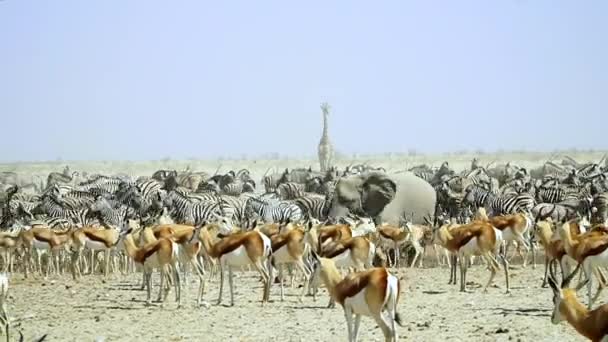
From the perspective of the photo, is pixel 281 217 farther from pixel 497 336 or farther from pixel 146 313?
pixel 497 336

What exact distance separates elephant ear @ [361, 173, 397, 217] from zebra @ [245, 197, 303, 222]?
6.80 feet

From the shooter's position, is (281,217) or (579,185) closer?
(281,217)

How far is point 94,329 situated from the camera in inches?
540

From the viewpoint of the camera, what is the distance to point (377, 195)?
102 ft

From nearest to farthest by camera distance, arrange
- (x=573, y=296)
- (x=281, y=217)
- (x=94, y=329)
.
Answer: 1. (x=573, y=296)
2. (x=94, y=329)
3. (x=281, y=217)

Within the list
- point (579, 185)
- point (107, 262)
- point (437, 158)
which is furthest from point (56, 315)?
point (437, 158)

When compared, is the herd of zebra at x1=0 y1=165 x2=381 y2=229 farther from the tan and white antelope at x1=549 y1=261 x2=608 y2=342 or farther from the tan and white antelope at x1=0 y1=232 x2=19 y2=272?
the tan and white antelope at x1=549 y1=261 x2=608 y2=342

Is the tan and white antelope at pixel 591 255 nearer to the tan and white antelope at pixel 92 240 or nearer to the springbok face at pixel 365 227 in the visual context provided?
the springbok face at pixel 365 227

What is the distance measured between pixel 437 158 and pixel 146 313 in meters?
74.5

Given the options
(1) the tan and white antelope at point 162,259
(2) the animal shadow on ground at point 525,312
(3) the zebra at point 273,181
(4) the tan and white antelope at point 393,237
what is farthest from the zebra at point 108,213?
(3) the zebra at point 273,181

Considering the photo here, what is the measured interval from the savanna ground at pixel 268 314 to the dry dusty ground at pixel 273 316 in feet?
0.04

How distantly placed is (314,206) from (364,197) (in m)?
2.13

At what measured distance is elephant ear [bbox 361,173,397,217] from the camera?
102 feet

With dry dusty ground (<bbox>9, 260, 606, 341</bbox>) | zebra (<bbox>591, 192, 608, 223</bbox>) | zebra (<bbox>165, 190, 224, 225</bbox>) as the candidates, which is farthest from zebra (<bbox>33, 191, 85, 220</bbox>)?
zebra (<bbox>591, 192, 608, 223</bbox>)
